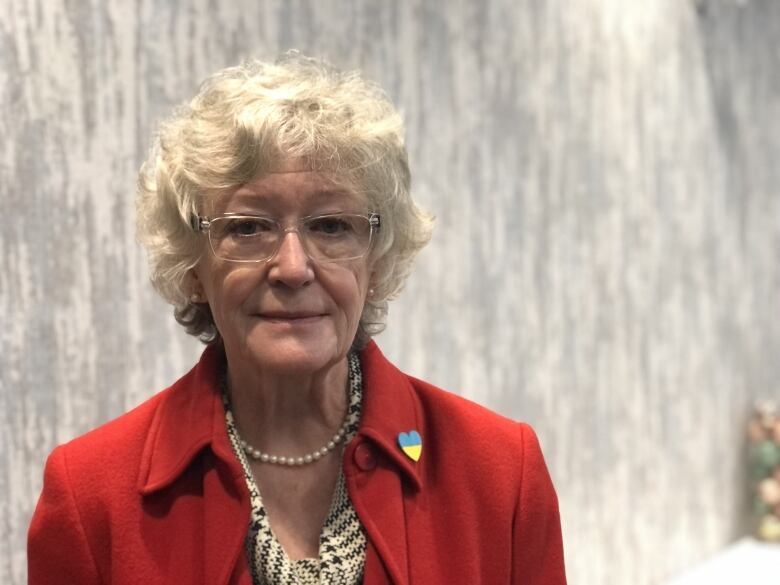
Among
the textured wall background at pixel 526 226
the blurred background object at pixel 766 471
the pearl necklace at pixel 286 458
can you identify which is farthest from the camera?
the blurred background object at pixel 766 471

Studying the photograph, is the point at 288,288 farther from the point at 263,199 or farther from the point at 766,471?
the point at 766,471

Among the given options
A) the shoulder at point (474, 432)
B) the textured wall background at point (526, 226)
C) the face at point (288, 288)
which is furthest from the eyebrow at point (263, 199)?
the textured wall background at point (526, 226)

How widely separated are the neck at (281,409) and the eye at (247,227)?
20cm

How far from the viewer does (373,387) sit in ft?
5.27

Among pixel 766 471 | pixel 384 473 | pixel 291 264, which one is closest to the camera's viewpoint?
pixel 291 264

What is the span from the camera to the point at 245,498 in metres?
1.46

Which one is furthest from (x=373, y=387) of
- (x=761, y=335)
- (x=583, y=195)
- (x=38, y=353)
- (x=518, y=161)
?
(x=761, y=335)

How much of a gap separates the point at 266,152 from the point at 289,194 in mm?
61

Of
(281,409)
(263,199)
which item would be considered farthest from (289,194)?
(281,409)

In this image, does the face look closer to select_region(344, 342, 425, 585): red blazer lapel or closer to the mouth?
the mouth

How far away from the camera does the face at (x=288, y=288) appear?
1.45m

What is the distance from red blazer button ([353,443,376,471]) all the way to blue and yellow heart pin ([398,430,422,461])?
0.04 metres

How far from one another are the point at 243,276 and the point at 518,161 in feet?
5.92

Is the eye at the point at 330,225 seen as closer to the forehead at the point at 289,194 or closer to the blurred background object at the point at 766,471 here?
the forehead at the point at 289,194
